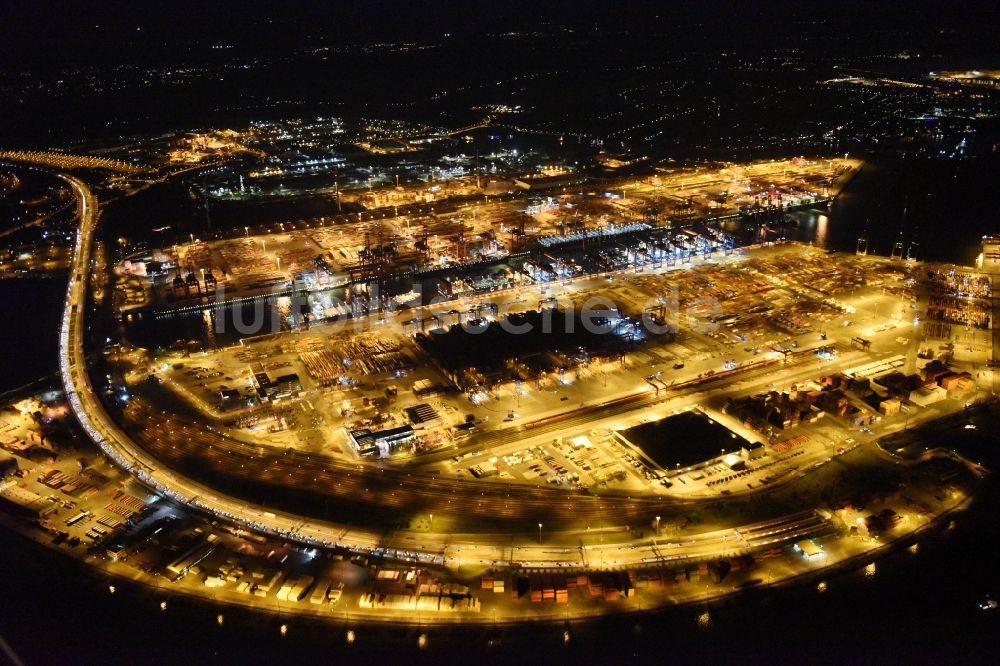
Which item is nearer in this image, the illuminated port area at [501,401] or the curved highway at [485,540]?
the illuminated port area at [501,401]

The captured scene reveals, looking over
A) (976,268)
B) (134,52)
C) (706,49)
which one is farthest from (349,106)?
(976,268)

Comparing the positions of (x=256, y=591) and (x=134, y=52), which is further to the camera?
(x=134, y=52)

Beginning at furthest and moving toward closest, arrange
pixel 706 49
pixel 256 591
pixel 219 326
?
pixel 706 49 → pixel 219 326 → pixel 256 591

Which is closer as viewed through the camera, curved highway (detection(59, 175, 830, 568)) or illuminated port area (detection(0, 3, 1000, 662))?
illuminated port area (detection(0, 3, 1000, 662))

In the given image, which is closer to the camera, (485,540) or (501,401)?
(485,540)

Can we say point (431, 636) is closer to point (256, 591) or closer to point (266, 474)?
point (256, 591)

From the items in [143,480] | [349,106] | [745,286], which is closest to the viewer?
[143,480]

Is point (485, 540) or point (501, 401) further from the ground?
point (501, 401)

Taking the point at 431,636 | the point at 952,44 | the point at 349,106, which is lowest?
the point at 431,636
